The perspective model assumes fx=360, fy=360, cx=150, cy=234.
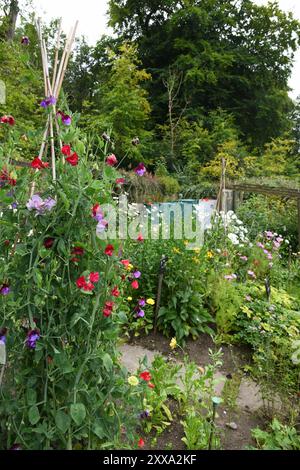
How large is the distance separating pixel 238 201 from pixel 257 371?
488 centimetres

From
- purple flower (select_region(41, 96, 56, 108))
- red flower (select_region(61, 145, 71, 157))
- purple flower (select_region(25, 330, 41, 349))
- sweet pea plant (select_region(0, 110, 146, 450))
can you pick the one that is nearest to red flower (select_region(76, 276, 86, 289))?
sweet pea plant (select_region(0, 110, 146, 450))

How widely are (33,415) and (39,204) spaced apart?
69 cm

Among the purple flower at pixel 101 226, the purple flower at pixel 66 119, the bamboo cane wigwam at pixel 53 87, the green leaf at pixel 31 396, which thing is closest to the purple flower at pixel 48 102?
the bamboo cane wigwam at pixel 53 87

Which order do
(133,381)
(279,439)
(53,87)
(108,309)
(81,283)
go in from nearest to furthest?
(81,283) → (108,309) → (133,381) → (53,87) → (279,439)

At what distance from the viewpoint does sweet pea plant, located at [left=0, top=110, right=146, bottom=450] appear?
3.88 ft

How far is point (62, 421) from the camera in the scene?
118 cm

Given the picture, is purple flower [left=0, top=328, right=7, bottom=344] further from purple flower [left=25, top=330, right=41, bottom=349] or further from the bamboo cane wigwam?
the bamboo cane wigwam

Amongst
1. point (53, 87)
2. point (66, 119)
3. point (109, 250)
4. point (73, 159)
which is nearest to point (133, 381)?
point (109, 250)

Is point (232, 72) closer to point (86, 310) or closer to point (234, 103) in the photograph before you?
point (234, 103)

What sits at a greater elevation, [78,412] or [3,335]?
[3,335]

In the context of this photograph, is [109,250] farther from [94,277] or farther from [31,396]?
[31,396]

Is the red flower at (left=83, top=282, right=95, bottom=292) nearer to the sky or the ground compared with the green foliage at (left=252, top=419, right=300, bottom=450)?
nearer to the sky

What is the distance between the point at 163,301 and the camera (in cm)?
273

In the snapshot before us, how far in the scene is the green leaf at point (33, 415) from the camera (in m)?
1.16
